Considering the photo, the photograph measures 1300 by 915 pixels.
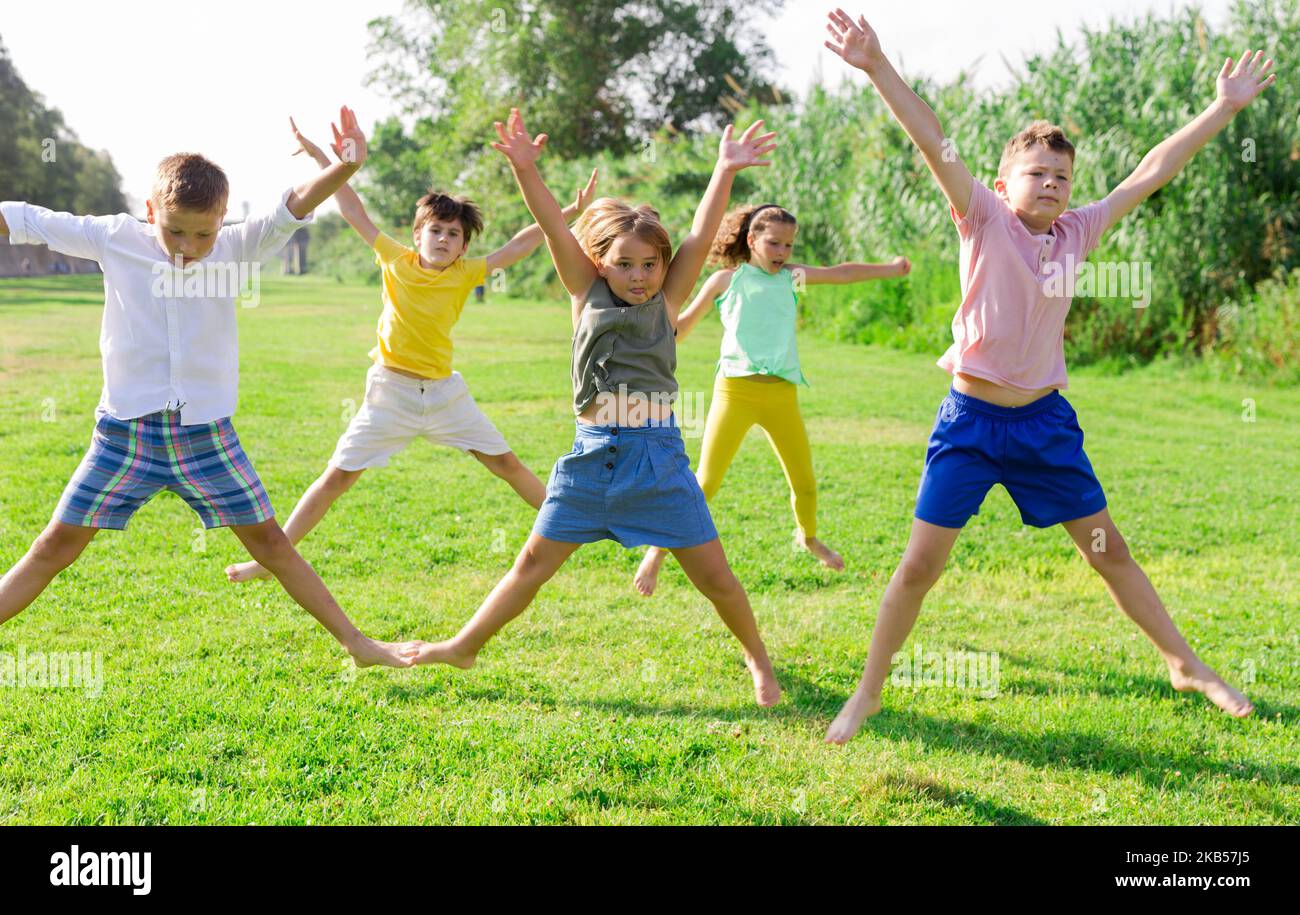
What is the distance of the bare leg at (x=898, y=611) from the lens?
388cm

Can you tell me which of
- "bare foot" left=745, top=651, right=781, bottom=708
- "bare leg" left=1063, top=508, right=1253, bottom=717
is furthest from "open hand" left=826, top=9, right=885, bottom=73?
"bare foot" left=745, top=651, right=781, bottom=708

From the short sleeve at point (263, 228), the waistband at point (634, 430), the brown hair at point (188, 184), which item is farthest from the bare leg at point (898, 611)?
the brown hair at point (188, 184)

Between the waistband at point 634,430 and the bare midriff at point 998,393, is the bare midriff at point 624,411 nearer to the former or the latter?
the waistband at point 634,430

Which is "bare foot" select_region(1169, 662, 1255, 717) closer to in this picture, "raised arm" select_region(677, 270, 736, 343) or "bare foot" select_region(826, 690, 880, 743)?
"bare foot" select_region(826, 690, 880, 743)

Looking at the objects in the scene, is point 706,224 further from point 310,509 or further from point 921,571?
point 310,509

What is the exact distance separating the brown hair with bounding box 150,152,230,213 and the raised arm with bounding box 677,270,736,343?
83.6 inches

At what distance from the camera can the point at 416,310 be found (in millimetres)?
5445

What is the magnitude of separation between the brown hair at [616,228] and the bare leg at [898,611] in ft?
4.44

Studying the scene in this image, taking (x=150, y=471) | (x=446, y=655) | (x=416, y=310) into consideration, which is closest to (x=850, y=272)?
(x=416, y=310)

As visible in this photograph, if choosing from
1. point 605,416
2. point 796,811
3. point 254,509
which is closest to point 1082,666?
point 796,811

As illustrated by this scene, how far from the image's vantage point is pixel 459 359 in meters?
16.9

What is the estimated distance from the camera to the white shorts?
5.43 meters

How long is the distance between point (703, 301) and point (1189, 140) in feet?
7.60

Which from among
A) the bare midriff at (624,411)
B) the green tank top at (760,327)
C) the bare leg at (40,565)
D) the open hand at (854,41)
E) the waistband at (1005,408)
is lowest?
Answer: the bare leg at (40,565)
